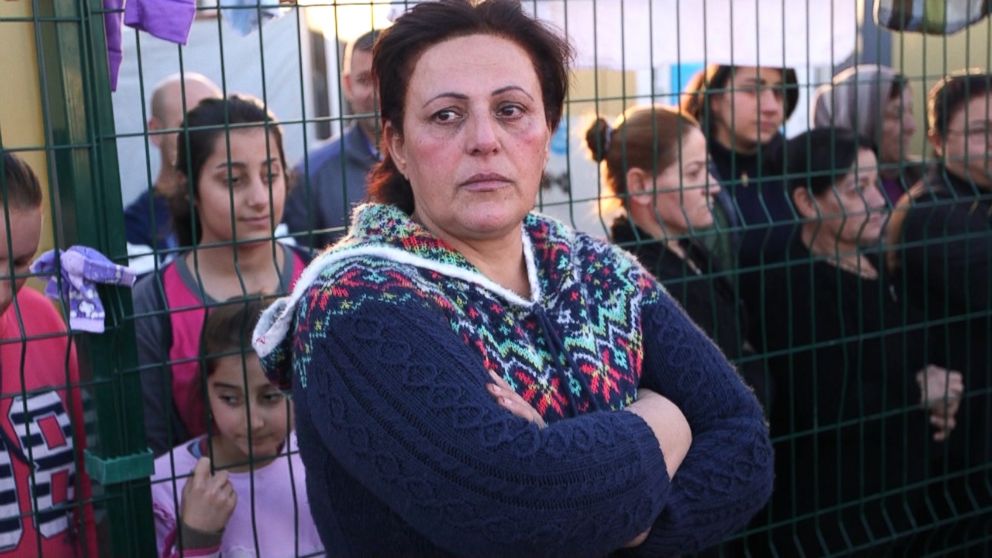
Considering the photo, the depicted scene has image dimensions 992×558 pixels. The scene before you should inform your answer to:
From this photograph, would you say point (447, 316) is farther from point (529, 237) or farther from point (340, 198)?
point (340, 198)

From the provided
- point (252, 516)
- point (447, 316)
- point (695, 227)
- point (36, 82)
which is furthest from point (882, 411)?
point (36, 82)

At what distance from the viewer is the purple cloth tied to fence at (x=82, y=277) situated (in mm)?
2385

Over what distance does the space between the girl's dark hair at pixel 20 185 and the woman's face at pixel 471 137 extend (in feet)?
2.84

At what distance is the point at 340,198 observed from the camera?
364cm

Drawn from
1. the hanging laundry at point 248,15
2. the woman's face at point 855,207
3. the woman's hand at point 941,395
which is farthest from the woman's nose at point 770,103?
the hanging laundry at point 248,15

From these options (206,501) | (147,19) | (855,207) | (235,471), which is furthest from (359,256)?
(855,207)

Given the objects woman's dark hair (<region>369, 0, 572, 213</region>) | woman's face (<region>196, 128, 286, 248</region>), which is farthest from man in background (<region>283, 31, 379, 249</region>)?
woman's dark hair (<region>369, 0, 572, 213</region>)

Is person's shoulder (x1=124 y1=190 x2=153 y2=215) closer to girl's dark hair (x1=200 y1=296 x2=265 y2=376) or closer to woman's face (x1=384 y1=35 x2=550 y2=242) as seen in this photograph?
girl's dark hair (x1=200 y1=296 x2=265 y2=376)

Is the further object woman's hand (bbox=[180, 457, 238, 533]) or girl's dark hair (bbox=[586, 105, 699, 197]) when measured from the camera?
girl's dark hair (bbox=[586, 105, 699, 197])

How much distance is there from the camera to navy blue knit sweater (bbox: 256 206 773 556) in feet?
5.87

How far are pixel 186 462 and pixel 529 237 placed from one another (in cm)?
103

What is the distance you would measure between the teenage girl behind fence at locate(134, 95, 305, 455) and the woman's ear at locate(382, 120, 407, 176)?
0.71m

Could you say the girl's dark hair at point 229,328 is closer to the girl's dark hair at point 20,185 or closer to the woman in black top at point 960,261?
the girl's dark hair at point 20,185

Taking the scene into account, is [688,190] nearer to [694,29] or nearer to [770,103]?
[694,29]
